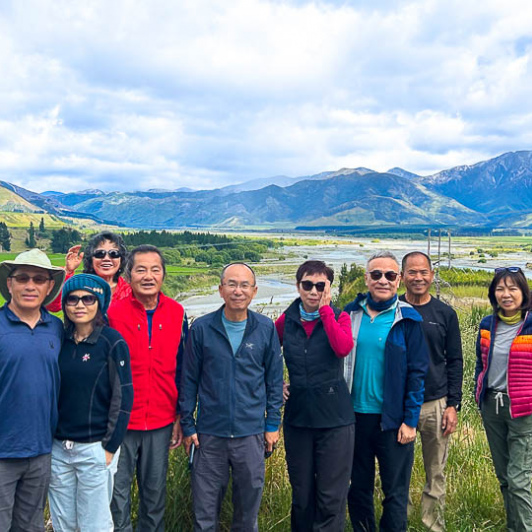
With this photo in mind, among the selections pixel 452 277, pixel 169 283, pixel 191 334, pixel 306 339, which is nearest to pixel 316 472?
pixel 306 339

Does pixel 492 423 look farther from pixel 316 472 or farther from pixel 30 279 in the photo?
pixel 30 279

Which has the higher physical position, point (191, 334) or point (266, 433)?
point (191, 334)

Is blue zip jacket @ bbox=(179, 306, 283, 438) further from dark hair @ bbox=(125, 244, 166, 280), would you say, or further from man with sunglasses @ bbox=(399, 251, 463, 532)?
man with sunglasses @ bbox=(399, 251, 463, 532)

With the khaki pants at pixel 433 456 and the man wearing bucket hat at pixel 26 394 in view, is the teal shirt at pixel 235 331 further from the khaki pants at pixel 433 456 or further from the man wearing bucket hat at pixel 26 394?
the khaki pants at pixel 433 456

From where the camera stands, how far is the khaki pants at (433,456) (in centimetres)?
373

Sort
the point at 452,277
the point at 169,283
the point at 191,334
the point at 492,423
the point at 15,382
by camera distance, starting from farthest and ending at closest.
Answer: the point at 169,283 → the point at 452,277 → the point at 492,423 → the point at 191,334 → the point at 15,382

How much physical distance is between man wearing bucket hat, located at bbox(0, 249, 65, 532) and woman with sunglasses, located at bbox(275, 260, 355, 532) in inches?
58.5

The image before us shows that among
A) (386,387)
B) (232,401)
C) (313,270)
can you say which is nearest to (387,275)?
(313,270)

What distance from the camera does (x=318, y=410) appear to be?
10.6 ft

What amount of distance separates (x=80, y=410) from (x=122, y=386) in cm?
26

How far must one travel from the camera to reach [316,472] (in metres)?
3.31

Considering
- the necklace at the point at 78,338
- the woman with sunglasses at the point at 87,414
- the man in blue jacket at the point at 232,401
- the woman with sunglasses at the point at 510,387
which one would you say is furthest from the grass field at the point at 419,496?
the necklace at the point at 78,338

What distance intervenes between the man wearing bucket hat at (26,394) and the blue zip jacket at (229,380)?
2.63 ft

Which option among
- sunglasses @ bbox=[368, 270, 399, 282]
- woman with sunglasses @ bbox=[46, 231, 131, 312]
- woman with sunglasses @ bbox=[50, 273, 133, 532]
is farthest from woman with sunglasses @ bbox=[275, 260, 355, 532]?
woman with sunglasses @ bbox=[46, 231, 131, 312]
